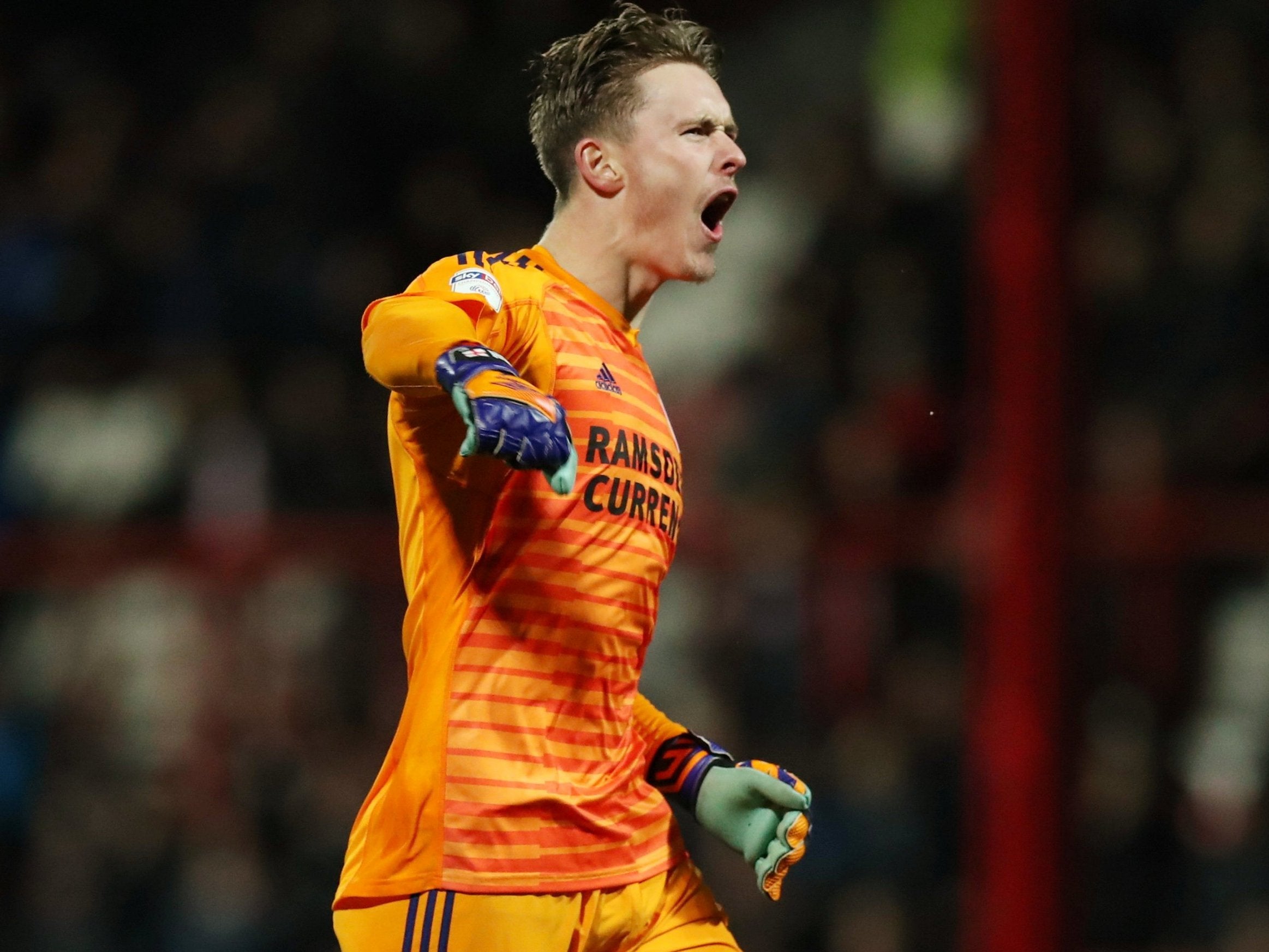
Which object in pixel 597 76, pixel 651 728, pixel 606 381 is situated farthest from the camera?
pixel 651 728

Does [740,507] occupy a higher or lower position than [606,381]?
lower

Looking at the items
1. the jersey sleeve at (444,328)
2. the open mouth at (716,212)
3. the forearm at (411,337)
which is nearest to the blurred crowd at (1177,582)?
the open mouth at (716,212)

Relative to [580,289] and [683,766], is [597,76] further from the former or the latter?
[683,766]

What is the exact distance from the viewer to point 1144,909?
5.65 m

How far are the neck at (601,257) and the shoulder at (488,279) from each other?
3.7 inches

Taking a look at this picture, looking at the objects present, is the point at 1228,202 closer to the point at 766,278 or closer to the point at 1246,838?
the point at 766,278

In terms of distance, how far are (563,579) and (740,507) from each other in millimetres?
3844

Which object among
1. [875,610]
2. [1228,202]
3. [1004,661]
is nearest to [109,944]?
[875,610]

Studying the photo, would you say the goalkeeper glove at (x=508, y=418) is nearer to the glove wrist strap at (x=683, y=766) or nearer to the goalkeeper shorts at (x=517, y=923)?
the goalkeeper shorts at (x=517, y=923)

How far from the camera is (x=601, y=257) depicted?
7.97ft

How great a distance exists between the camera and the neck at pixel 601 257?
242cm

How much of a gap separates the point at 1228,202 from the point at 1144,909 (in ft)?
8.57

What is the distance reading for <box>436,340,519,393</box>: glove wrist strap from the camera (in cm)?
189

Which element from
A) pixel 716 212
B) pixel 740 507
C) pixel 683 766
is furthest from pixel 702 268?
pixel 740 507
